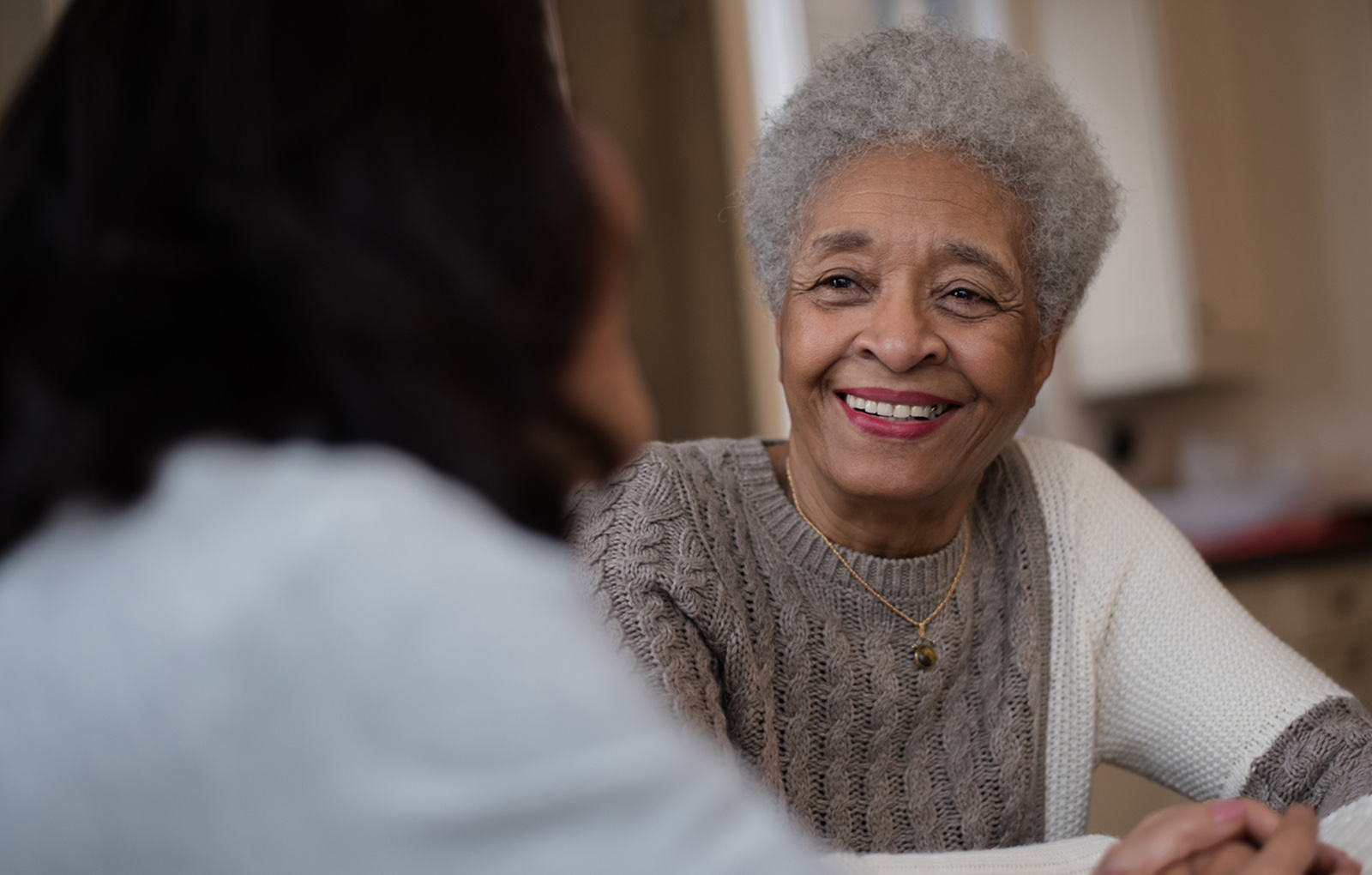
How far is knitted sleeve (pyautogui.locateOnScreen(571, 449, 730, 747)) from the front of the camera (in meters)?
1.01

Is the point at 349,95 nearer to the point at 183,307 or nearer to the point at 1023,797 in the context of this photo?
the point at 183,307

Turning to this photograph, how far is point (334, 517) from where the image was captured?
1.48 ft

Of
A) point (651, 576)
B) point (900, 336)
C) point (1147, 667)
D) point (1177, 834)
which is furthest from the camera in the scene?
point (1147, 667)

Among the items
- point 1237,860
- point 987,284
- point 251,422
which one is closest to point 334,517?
point 251,422

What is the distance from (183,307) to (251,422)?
6 cm

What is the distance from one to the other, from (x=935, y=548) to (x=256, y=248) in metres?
0.97

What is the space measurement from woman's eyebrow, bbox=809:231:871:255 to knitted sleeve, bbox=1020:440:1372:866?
1.36 ft

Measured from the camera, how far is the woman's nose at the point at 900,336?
1182 mm

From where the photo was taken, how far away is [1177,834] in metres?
0.84

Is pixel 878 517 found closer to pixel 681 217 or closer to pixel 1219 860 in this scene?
pixel 1219 860

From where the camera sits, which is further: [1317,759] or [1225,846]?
[1317,759]

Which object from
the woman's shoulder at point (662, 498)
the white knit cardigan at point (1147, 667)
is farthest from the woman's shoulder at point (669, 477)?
the white knit cardigan at point (1147, 667)

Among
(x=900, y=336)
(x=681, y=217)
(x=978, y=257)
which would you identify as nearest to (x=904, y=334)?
(x=900, y=336)

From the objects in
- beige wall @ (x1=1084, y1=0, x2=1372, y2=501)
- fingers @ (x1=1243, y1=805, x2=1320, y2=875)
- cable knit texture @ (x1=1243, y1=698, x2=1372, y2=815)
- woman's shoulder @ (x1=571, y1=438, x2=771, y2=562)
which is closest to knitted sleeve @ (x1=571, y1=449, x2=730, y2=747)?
woman's shoulder @ (x1=571, y1=438, x2=771, y2=562)
